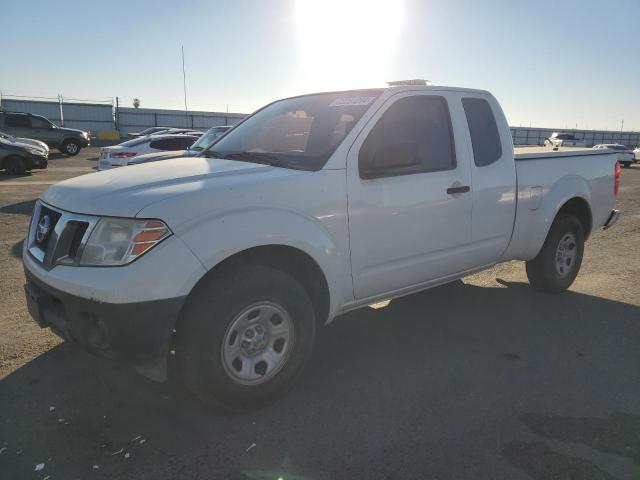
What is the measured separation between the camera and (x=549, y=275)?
16.3ft

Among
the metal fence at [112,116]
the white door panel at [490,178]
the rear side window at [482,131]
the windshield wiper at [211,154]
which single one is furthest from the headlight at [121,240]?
the metal fence at [112,116]

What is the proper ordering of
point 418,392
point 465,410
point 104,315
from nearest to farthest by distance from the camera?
point 104,315 → point 465,410 → point 418,392

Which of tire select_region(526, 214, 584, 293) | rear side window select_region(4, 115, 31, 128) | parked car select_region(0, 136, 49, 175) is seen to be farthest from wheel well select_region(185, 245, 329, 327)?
rear side window select_region(4, 115, 31, 128)

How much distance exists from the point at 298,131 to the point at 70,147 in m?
24.6

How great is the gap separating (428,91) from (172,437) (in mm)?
2921

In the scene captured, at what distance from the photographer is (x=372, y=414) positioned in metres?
2.91

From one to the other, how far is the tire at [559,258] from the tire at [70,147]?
24786mm

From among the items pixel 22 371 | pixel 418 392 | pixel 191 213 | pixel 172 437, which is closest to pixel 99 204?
pixel 191 213

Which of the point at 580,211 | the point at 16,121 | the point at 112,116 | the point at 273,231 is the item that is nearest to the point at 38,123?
the point at 16,121

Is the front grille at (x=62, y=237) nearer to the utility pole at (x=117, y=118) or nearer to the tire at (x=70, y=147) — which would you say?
the tire at (x=70, y=147)

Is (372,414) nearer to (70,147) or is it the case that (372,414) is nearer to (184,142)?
(184,142)

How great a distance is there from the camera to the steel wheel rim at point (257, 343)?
108 inches

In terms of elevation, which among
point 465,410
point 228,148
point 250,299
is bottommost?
point 465,410

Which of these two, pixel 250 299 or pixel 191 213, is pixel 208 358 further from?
pixel 191 213
